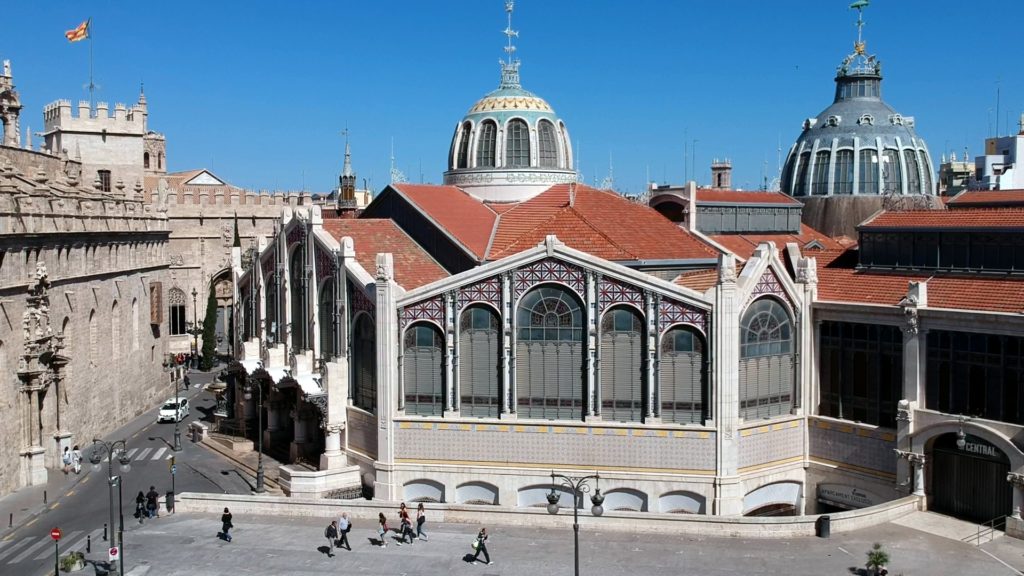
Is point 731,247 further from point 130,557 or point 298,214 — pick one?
point 130,557

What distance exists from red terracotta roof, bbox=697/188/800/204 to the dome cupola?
336 inches

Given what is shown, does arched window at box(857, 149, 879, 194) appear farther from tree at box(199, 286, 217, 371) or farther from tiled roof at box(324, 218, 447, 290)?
tree at box(199, 286, 217, 371)

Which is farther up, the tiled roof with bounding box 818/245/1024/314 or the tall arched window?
the tiled roof with bounding box 818/245/1024/314

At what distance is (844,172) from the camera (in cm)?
7444

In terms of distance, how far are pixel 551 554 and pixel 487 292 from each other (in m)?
11.9

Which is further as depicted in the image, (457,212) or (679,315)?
(457,212)

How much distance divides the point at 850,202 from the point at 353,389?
43.0 metres

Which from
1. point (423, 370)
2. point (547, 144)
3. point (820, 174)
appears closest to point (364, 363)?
point (423, 370)

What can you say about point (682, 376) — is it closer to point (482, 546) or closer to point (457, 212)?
point (482, 546)

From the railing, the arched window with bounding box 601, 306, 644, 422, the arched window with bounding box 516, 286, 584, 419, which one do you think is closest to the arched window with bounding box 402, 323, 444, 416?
the arched window with bounding box 516, 286, 584, 419

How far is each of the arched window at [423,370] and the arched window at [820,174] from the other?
4232 cm

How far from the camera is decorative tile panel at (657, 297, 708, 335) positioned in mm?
41438

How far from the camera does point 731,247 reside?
2169 inches

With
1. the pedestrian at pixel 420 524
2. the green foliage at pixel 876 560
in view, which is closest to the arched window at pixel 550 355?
the pedestrian at pixel 420 524
